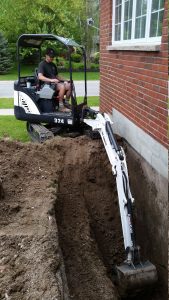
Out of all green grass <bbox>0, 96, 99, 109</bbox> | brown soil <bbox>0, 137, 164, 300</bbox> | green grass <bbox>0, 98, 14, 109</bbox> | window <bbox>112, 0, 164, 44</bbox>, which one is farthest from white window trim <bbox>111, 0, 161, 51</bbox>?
green grass <bbox>0, 98, 14, 109</bbox>

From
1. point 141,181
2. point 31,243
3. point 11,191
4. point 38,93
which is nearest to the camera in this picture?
point 31,243

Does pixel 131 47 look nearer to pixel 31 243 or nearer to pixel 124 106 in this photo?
pixel 124 106

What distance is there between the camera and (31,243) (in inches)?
164

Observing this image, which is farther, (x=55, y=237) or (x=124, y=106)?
(x=124, y=106)

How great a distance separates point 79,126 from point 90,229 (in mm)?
3312

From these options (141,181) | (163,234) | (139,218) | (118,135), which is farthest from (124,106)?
(163,234)

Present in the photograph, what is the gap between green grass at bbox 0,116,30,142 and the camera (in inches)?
405

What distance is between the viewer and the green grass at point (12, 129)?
10.3m

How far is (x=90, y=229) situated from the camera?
5.94 m

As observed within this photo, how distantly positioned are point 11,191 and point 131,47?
320 cm

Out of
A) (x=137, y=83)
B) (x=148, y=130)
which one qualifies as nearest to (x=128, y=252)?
(x=148, y=130)

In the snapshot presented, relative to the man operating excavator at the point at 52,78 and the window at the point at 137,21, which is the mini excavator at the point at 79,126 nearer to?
the man operating excavator at the point at 52,78

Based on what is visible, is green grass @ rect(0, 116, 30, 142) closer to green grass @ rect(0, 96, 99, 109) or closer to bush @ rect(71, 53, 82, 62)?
green grass @ rect(0, 96, 99, 109)

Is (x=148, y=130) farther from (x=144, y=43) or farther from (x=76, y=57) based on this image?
(x=76, y=57)
